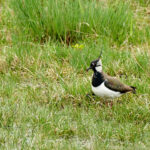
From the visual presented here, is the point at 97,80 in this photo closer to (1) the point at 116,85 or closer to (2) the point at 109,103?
(1) the point at 116,85

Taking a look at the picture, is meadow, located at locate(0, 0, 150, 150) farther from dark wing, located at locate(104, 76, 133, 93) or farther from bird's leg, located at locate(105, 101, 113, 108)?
dark wing, located at locate(104, 76, 133, 93)

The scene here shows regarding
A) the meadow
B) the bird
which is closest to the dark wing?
the bird

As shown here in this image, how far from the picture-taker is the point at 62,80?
584 centimetres

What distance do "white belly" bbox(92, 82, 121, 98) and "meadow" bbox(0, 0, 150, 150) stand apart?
0.45ft

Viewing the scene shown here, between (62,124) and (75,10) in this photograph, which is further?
(75,10)

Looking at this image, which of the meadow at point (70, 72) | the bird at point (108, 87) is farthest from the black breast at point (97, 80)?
the meadow at point (70, 72)

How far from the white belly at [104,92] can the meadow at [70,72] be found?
5.4 inches

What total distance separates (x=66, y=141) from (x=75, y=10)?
3.00m

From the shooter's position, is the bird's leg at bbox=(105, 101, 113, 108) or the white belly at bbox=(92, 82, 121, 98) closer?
the white belly at bbox=(92, 82, 121, 98)

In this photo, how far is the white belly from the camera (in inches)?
208

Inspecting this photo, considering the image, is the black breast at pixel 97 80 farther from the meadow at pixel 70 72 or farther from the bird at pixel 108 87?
the meadow at pixel 70 72

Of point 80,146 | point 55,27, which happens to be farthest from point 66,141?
point 55,27

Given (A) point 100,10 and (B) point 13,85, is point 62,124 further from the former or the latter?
(A) point 100,10

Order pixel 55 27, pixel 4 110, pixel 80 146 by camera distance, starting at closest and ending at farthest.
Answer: pixel 80 146 → pixel 4 110 → pixel 55 27
